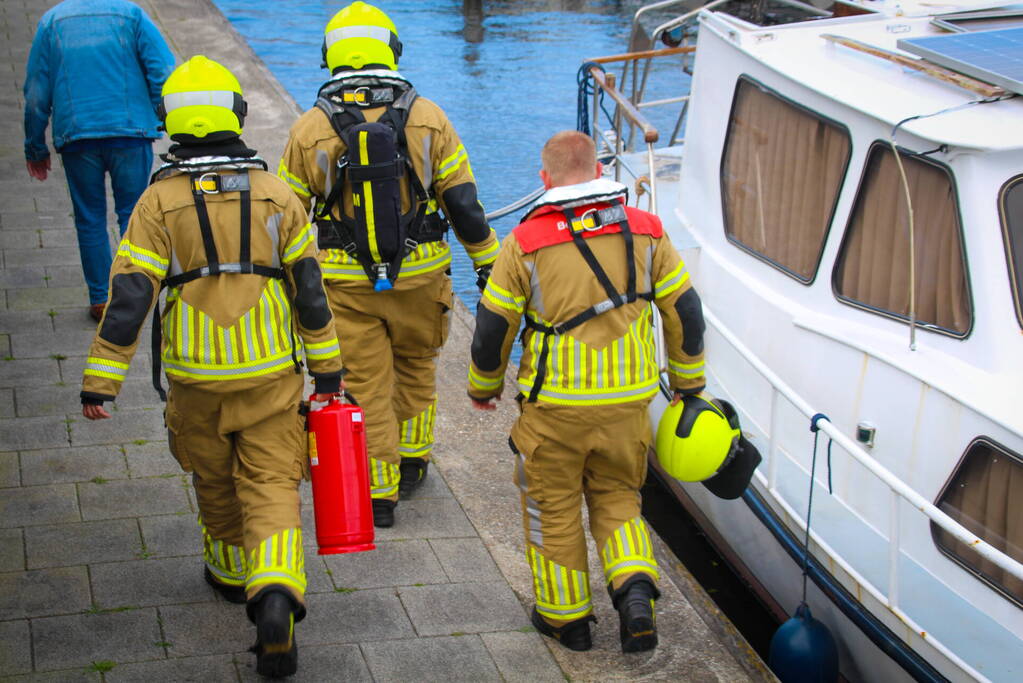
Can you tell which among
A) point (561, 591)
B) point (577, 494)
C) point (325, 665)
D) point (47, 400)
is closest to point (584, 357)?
point (577, 494)

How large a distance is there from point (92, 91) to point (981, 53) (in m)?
4.14

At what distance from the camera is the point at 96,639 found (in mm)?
3992

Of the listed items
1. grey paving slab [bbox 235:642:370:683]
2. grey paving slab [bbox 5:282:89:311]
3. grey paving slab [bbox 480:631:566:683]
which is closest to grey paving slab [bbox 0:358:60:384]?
grey paving slab [bbox 5:282:89:311]

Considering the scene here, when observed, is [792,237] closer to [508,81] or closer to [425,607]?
[425,607]

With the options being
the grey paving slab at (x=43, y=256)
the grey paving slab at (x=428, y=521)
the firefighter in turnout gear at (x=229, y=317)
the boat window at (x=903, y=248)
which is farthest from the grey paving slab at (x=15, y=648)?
the grey paving slab at (x=43, y=256)

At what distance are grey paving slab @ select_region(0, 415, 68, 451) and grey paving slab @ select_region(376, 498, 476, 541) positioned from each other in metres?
1.55

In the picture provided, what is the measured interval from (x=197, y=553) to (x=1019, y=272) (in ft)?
10.2

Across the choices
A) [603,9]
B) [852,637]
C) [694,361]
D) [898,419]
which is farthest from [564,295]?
[603,9]

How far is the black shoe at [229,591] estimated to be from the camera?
14.0 feet

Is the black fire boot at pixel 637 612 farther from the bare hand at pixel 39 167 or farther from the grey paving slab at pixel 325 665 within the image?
the bare hand at pixel 39 167

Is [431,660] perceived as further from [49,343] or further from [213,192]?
[49,343]

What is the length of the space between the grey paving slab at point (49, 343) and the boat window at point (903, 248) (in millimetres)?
3875

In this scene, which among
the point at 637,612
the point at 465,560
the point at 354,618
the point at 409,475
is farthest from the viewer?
the point at 409,475

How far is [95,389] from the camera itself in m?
3.67
